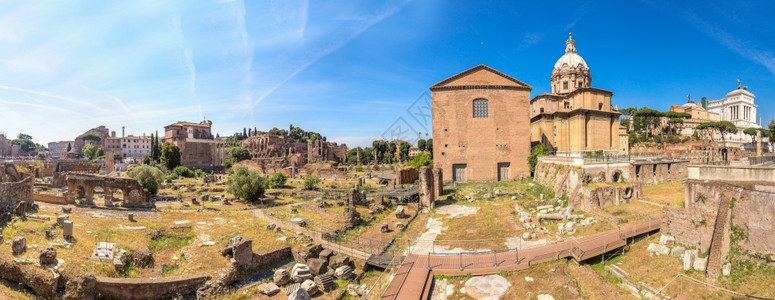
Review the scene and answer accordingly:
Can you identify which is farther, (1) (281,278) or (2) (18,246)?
(1) (281,278)

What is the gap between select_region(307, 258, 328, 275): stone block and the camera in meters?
12.1

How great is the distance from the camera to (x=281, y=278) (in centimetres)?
1133

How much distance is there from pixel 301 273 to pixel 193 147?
247 ft

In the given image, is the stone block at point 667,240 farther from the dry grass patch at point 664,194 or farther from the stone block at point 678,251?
the dry grass patch at point 664,194

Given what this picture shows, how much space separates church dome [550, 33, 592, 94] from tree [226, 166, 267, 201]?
3895 centimetres

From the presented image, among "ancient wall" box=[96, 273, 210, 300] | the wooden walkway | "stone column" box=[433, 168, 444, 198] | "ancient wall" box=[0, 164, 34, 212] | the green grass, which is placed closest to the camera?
"ancient wall" box=[96, 273, 210, 300]

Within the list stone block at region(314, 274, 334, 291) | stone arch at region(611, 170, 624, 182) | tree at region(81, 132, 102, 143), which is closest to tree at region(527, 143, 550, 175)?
stone arch at region(611, 170, 624, 182)

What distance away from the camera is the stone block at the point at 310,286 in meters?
10.7

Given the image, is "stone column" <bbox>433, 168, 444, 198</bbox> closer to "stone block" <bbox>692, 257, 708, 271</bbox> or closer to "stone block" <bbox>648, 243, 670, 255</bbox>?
"stone block" <bbox>648, 243, 670, 255</bbox>

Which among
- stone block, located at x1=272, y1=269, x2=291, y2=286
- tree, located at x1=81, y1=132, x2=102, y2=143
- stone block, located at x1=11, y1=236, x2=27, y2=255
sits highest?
tree, located at x1=81, y1=132, x2=102, y2=143

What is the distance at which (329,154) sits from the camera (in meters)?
104

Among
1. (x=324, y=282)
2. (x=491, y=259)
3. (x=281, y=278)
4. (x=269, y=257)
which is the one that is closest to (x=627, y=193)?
(x=491, y=259)

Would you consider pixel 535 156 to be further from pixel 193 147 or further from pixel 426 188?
pixel 193 147

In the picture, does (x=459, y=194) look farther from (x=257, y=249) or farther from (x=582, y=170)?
(x=257, y=249)
